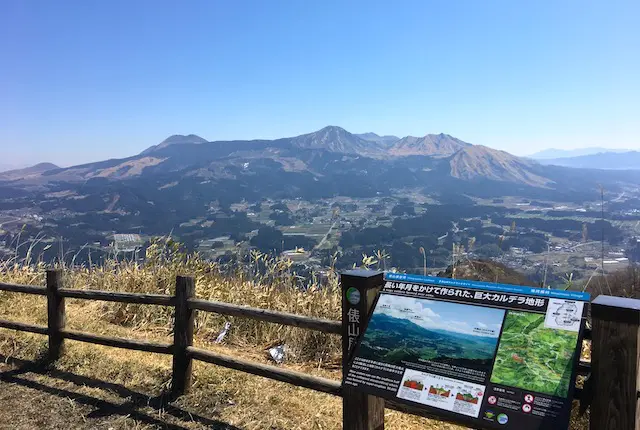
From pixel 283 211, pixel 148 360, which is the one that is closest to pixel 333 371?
pixel 148 360

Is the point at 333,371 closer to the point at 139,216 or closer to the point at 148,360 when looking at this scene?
the point at 148,360

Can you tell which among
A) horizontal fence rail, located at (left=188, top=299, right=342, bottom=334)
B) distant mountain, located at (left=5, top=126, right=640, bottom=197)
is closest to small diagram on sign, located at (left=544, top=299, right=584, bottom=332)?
horizontal fence rail, located at (left=188, top=299, right=342, bottom=334)

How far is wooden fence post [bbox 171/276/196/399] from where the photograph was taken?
4.19 meters

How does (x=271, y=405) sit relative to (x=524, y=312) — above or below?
below

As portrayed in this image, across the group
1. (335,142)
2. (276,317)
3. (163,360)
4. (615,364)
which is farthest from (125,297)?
(335,142)

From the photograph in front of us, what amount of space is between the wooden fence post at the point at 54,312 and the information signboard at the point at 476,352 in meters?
3.95

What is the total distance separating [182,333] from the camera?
4203 mm

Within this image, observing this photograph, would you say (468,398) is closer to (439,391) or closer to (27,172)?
(439,391)

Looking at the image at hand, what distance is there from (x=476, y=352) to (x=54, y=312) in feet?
15.3

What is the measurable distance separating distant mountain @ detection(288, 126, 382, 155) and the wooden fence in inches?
4601

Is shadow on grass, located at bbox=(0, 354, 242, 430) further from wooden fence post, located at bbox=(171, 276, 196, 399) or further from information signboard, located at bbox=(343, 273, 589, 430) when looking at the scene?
information signboard, located at bbox=(343, 273, 589, 430)

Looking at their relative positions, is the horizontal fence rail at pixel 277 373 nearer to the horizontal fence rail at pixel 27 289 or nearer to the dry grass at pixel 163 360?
the dry grass at pixel 163 360

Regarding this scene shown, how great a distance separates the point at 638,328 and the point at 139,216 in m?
46.1

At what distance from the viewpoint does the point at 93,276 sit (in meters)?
7.90
